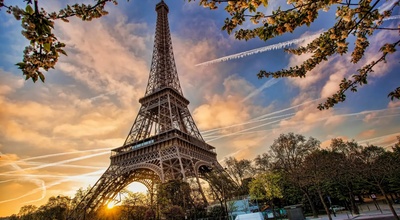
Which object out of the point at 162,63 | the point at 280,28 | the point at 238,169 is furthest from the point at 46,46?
the point at 162,63

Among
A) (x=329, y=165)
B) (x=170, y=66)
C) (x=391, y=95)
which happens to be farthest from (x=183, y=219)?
(x=170, y=66)

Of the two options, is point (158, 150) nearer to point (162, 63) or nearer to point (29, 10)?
point (162, 63)

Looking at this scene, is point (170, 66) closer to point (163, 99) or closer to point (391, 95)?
point (163, 99)

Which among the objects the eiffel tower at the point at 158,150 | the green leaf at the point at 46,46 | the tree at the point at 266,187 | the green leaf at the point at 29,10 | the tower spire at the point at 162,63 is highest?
the tower spire at the point at 162,63

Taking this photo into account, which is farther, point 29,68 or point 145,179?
point 145,179

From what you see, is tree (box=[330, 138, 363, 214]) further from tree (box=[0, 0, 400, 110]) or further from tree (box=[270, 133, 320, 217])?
tree (box=[0, 0, 400, 110])

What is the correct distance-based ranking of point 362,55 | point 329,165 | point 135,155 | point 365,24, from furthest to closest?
point 135,155 → point 329,165 → point 362,55 → point 365,24

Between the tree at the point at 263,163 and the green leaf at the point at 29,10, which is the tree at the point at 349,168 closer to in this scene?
the tree at the point at 263,163

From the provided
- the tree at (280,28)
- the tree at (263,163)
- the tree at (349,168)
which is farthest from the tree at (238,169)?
the tree at (280,28)
